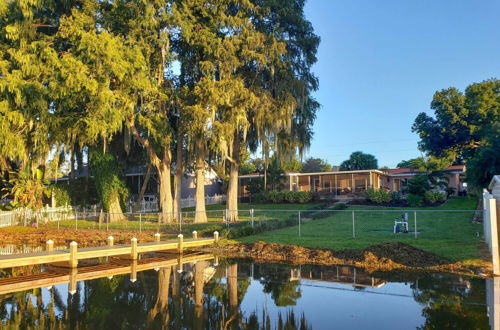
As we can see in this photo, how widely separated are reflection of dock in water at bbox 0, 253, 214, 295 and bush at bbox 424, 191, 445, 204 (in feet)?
71.9

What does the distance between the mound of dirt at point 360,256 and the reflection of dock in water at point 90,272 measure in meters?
1.90

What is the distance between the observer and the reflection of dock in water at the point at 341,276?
8883mm

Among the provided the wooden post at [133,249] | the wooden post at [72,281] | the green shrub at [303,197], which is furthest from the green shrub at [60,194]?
the wooden post at [72,281]

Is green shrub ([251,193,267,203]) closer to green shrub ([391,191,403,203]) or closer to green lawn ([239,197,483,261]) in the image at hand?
green shrub ([391,191,403,203])

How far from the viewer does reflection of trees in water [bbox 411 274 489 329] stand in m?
6.06

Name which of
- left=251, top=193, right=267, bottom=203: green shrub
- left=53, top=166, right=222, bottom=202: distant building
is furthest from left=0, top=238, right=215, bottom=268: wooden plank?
left=53, top=166, right=222, bottom=202: distant building

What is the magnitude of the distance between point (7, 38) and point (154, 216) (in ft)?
42.8

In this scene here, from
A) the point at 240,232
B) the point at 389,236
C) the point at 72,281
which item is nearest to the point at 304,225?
the point at 240,232

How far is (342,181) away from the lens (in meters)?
39.5

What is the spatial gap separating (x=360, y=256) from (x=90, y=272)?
7464 mm

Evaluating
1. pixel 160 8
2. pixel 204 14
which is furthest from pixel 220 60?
pixel 160 8

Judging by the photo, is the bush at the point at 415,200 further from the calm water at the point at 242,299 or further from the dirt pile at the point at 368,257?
the calm water at the point at 242,299

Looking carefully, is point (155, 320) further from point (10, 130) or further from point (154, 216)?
point (154, 216)

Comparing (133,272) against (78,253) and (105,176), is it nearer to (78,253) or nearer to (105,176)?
(78,253)
